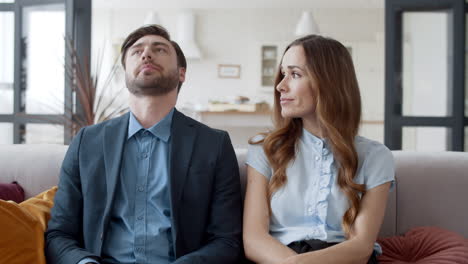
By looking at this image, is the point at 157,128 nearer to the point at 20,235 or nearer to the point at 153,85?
the point at 153,85

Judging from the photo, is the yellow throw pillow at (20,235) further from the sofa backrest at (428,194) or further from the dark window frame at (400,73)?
the dark window frame at (400,73)

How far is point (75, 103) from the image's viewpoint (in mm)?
3867

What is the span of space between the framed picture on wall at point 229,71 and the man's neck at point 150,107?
7.17 m

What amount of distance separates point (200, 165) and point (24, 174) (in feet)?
2.86

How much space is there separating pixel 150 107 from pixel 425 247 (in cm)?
115

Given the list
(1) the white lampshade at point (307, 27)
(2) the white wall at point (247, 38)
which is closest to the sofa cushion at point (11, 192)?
(1) the white lampshade at point (307, 27)

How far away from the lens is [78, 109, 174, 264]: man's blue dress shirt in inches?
61.3

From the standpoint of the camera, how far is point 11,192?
1849mm

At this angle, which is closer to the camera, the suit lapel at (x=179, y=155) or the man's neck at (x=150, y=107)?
the suit lapel at (x=179, y=155)

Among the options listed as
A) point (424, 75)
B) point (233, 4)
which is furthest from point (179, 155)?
point (233, 4)

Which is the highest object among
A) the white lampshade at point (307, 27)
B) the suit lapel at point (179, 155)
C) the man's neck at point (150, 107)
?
the white lampshade at point (307, 27)

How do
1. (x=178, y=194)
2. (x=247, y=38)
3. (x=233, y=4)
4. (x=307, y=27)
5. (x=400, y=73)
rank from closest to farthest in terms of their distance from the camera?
(x=178, y=194) → (x=400, y=73) → (x=307, y=27) → (x=233, y=4) → (x=247, y=38)

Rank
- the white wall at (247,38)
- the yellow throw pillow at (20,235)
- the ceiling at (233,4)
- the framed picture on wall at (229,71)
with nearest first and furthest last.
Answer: the yellow throw pillow at (20,235) < the ceiling at (233,4) < the white wall at (247,38) < the framed picture on wall at (229,71)

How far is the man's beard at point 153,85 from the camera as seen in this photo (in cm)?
164
